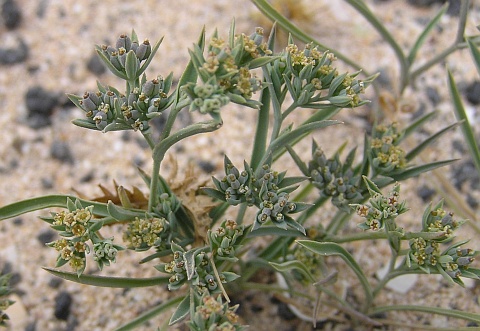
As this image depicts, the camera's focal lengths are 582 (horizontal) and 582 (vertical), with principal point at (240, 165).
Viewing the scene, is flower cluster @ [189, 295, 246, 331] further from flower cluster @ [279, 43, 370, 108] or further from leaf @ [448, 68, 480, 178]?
leaf @ [448, 68, 480, 178]

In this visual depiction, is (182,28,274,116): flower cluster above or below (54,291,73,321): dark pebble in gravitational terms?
above

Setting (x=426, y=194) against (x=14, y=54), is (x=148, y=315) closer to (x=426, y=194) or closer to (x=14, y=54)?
(x=426, y=194)

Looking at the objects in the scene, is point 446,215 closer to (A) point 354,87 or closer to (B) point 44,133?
(A) point 354,87

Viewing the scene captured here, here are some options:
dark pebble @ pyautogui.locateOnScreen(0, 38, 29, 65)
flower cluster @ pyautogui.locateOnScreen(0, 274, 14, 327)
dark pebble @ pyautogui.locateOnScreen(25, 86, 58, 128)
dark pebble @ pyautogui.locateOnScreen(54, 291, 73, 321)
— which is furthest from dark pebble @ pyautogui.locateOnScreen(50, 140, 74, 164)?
flower cluster @ pyautogui.locateOnScreen(0, 274, 14, 327)

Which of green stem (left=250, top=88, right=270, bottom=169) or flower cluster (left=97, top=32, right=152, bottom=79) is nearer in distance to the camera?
flower cluster (left=97, top=32, right=152, bottom=79)

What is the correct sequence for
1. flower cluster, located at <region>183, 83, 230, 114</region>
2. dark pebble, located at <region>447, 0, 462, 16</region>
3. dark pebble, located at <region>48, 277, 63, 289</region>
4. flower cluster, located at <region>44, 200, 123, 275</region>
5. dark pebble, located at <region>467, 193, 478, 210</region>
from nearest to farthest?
flower cluster, located at <region>183, 83, 230, 114</region>
flower cluster, located at <region>44, 200, 123, 275</region>
dark pebble, located at <region>48, 277, 63, 289</region>
dark pebble, located at <region>467, 193, 478, 210</region>
dark pebble, located at <region>447, 0, 462, 16</region>

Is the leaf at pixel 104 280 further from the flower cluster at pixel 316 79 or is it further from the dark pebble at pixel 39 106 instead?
the dark pebble at pixel 39 106

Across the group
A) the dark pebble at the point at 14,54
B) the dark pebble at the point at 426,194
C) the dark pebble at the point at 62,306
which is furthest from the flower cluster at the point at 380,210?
the dark pebble at the point at 14,54
